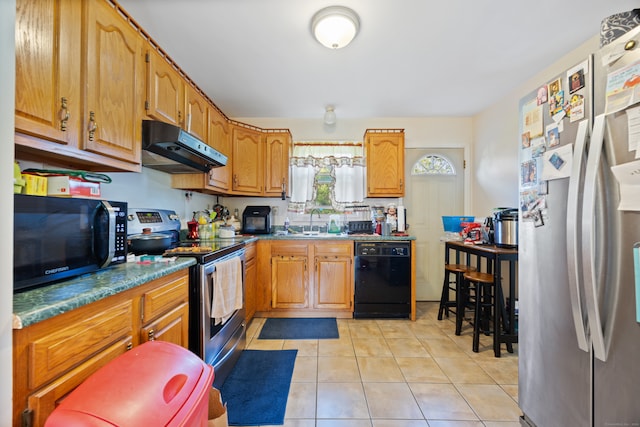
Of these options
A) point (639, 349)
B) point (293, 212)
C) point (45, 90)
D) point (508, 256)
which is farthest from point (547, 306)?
point (293, 212)

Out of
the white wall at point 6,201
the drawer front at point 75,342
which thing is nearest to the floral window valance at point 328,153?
the drawer front at point 75,342

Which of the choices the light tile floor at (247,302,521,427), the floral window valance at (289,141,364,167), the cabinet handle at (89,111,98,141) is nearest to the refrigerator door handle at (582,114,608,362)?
the light tile floor at (247,302,521,427)

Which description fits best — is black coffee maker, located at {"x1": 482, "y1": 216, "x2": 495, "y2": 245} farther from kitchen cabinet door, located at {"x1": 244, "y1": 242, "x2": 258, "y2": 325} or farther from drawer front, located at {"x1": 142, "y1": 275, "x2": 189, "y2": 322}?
drawer front, located at {"x1": 142, "y1": 275, "x2": 189, "y2": 322}

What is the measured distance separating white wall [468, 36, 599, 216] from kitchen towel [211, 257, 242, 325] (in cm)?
284

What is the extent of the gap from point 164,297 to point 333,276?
5.85 ft

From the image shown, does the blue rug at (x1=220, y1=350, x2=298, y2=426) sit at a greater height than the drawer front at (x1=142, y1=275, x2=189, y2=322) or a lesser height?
lesser

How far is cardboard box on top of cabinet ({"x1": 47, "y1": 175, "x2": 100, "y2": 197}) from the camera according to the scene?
1026 mm

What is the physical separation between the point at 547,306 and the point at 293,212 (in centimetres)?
265

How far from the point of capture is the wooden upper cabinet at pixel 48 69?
85cm

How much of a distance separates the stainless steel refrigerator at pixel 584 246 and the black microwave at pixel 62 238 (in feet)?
6.32

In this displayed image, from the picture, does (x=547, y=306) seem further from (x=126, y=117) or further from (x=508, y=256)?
(x=126, y=117)

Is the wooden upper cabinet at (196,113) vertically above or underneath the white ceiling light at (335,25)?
underneath

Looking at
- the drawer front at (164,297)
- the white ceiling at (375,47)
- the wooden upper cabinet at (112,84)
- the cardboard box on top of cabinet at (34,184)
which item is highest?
the white ceiling at (375,47)

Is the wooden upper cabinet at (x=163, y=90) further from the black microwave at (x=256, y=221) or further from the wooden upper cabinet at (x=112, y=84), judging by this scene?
the black microwave at (x=256, y=221)
